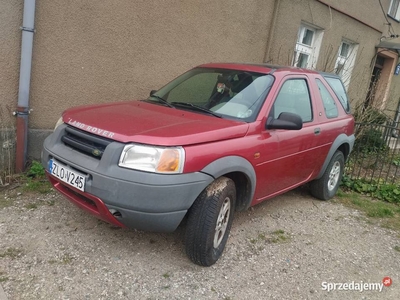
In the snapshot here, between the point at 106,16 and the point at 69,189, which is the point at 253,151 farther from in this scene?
the point at 106,16

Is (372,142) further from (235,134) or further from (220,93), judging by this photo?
(235,134)

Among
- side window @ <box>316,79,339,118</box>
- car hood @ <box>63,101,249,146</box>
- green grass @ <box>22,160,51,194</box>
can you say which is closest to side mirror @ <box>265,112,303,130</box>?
car hood @ <box>63,101,249,146</box>

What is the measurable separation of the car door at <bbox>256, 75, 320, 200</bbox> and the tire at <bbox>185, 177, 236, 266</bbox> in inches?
21.4

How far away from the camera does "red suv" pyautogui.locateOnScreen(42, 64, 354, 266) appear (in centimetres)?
252

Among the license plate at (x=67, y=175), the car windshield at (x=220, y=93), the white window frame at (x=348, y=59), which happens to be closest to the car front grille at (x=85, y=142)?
the license plate at (x=67, y=175)

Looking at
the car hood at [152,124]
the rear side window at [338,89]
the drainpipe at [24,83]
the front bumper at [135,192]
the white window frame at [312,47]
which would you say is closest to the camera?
the front bumper at [135,192]

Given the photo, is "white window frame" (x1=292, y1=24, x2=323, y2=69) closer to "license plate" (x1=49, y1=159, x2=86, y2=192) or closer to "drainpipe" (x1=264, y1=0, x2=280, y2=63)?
"drainpipe" (x1=264, y1=0, x2=280, y2=63)

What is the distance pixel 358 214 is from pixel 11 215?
416cm

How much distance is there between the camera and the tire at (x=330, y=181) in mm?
4707

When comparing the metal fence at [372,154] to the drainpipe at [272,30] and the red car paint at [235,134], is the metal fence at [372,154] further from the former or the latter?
the drainpipe at [272,30]

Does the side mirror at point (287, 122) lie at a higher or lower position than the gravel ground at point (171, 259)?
higher

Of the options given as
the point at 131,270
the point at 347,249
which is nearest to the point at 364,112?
the point at 347,249

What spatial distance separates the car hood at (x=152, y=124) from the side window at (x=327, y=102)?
1772 mm

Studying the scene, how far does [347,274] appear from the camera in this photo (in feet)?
10.4
